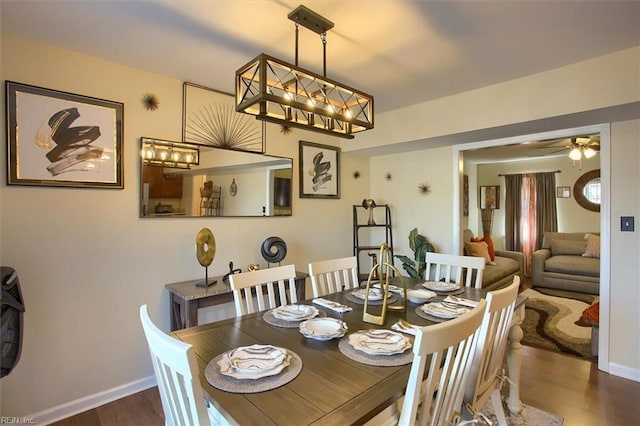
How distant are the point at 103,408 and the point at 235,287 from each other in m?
1.35

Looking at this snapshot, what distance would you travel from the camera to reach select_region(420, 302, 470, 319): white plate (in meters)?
1.62

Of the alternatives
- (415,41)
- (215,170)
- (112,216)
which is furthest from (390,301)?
(112,216)

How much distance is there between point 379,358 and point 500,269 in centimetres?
421

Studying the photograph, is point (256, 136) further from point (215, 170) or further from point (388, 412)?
point (388, 412)

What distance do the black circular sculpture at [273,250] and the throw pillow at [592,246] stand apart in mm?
5046

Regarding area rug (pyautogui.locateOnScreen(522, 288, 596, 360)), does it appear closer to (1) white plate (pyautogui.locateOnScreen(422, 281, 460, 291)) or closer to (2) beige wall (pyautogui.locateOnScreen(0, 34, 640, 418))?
(2) beige wall (pyautogui.locateOnScreen(0, 34, 640, 418))

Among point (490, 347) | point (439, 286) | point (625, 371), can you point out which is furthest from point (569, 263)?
point (490, 347)

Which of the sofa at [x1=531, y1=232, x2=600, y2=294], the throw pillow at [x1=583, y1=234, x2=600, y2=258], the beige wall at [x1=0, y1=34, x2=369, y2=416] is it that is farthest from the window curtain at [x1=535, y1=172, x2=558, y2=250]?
the beige wall at [x1=0, y1=34, x2=369, y2=416]

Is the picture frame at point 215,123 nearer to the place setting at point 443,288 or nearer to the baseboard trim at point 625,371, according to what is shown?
the place setting at point 443,288

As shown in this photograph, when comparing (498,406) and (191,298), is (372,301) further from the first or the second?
(191,298)

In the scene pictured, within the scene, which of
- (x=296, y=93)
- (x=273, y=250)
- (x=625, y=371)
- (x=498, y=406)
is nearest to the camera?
(x=296, y=93)

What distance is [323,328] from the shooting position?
1449 millimetres

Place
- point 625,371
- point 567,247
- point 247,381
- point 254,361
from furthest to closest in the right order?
point 567,247
point 625,371
point 254,361
point 247,381

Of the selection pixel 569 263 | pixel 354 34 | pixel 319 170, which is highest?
pixel 354 34
